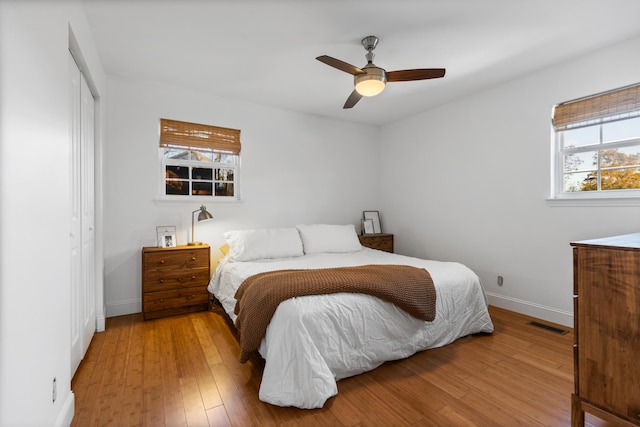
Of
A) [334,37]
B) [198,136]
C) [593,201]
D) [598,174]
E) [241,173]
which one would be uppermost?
[334,37]

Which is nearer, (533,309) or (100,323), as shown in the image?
(100,323)

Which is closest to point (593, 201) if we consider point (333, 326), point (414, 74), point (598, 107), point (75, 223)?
point (598, 107)

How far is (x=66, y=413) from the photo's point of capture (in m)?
1.47

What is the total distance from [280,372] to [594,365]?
1564 millimetres

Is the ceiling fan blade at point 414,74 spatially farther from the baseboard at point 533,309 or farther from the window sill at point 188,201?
the baseboard at point 533,309

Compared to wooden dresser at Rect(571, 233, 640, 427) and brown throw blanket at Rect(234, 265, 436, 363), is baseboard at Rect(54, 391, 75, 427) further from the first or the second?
wooden dresser at Rect(571, 233, 640, 427)

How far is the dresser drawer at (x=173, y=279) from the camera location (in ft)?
9.55

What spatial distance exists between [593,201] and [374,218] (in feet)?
8.80

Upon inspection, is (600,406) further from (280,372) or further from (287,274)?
(287,274)

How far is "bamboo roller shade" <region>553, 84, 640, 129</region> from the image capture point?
244cm

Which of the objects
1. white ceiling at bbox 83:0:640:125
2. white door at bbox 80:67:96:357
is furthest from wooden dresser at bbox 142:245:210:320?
white ceiling at bbox 83:0:640:125

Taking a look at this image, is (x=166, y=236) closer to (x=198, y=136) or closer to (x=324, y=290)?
(x=198, y=136)

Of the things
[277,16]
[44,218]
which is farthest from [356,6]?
[44,218]

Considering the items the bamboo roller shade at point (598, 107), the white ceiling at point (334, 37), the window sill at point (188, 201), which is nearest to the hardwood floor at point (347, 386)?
the window sill at point (188, 201)
